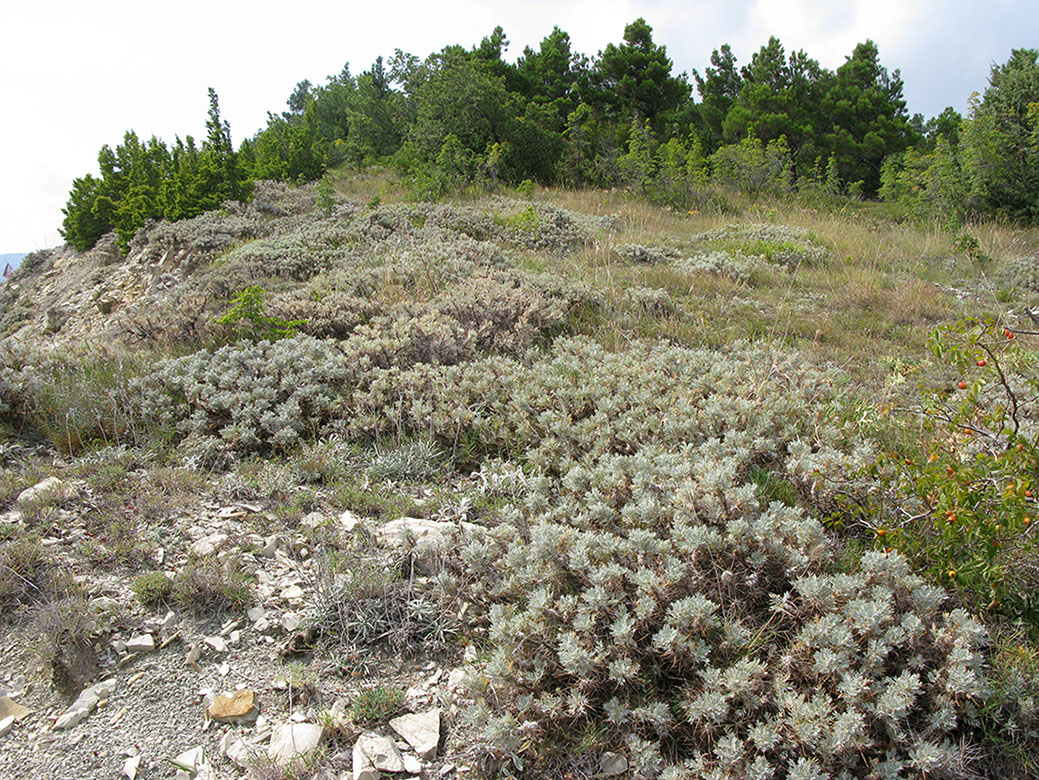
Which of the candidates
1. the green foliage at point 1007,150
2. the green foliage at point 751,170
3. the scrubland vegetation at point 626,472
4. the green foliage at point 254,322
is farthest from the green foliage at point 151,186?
the green foliage at point 1007,150

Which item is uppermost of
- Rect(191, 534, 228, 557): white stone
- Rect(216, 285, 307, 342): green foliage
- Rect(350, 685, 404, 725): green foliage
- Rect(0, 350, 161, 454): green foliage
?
Rect(216, 285, 307, 342): green foliage

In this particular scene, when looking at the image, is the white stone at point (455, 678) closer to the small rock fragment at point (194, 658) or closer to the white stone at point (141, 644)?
the small rock fragment at point (194, 658)

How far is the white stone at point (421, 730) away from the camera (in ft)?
7.44

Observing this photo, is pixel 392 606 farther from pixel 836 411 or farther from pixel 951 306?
pixel 951 306

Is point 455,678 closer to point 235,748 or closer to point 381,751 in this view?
point 381,751

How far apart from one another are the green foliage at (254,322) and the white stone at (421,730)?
160 inches

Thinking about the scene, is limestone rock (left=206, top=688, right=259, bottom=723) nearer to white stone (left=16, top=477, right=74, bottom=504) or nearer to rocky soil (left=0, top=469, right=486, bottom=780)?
rocky soil (left=0, top=469, right=486, bottom=780)

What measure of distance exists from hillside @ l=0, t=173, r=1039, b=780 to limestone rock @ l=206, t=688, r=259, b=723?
0.01 metres

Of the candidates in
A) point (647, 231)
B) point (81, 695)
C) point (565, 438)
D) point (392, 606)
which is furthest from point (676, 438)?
point (647, 231)

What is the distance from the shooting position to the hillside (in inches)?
84.0

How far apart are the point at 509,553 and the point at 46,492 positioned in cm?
273

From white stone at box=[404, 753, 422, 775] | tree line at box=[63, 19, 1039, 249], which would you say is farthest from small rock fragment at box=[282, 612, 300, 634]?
tree line at box=[63, 19, 1039, 249]

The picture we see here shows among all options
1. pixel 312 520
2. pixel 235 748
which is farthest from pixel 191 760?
pixel 312 520

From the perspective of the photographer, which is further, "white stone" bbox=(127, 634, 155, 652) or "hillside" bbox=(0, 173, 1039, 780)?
"white stone" bbox=(127, 634, 155, 652)
